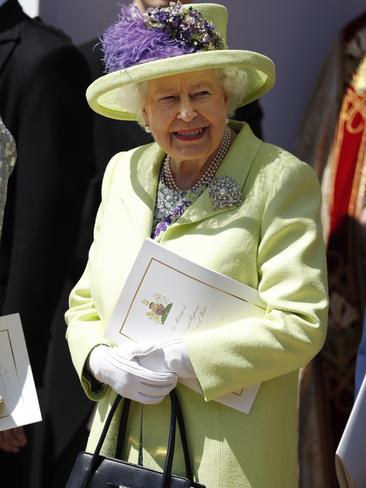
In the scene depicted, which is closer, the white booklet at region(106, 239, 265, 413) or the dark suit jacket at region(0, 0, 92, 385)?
the white booklet at region(106, 239, 265, 413)

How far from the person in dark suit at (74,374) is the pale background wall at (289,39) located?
2.42 ft

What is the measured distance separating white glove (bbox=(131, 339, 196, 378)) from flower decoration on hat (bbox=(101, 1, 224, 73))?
2.39ft

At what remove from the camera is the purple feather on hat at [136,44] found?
304cm

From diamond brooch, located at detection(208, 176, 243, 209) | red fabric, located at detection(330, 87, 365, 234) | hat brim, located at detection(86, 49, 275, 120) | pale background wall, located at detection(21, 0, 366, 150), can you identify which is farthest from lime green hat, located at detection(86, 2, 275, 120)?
pale background wall, located at detection(21, 0, 366, 150)

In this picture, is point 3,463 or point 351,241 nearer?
point 3,463

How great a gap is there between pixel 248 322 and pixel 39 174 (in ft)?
4.16

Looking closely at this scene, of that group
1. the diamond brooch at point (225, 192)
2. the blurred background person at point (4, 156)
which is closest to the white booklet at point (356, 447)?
the diamond brooch at point (225, 192)

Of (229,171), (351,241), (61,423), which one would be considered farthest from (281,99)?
(229,171)

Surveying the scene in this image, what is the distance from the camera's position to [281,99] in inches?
204

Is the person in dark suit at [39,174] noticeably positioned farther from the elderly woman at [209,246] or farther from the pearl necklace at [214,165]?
the pearl necklace at [214,165]

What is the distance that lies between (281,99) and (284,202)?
89.7 inches

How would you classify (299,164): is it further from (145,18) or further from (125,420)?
(125,420)

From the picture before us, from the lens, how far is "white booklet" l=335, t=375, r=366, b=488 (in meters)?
2.88

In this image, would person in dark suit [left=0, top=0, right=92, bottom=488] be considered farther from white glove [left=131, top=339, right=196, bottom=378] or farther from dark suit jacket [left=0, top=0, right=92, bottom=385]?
white glove [left=131, top=339, right=196, bottom=378]
